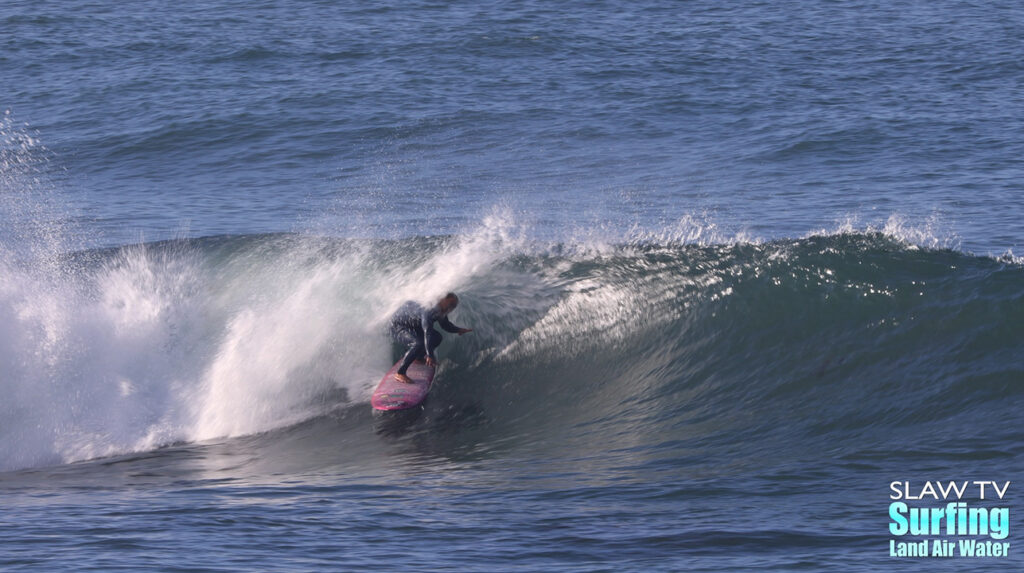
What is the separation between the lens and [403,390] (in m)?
11.5

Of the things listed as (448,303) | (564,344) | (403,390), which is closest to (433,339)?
(448,303)

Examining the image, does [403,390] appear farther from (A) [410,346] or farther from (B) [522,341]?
(B) [522,341]

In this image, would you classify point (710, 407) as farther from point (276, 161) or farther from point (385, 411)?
point (276, 161)

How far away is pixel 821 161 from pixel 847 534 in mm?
16413

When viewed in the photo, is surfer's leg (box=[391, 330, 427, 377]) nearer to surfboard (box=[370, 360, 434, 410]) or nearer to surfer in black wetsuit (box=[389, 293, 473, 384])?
surfer in black wetsuit (box=[389, 293, 473, 384])

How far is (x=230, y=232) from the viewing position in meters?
18.1

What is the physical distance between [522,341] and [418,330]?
1.39 m

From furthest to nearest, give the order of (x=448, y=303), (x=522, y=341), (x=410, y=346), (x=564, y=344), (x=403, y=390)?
(x=522, y=341) < (x=564, y=344) < (x=410, y=346) < (x=448, y=303) < (x=403, y=390)

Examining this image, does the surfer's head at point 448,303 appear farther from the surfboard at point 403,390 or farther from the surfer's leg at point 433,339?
the surfboard at point 403,390

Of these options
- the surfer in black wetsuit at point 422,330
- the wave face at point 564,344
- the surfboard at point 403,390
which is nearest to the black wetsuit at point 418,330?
the surfer in black wetsuit at point 422,330

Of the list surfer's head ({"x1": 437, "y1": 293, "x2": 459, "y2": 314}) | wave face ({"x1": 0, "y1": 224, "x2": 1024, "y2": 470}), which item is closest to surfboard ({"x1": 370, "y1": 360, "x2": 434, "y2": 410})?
wave face ({"x1": 0, "y1": 224, "x2": 1024, "y2": 470})

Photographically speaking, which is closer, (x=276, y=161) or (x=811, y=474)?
(x=811, y=474)

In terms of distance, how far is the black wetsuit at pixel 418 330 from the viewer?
1180 centimetres

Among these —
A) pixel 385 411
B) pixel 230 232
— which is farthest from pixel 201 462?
pixel 230 232
